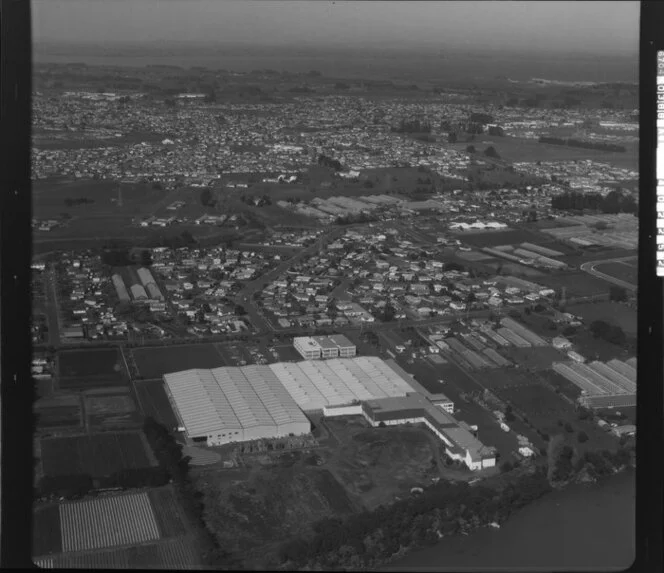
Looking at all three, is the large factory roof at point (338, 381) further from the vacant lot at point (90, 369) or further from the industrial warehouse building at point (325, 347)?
the vacant lot at point (90, 369)

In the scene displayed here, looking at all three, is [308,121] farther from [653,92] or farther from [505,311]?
[653,92]

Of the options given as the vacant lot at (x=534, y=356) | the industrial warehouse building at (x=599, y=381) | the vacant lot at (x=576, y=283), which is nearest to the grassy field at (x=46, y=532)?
the industrial warehouse building at (x=599, y=381)

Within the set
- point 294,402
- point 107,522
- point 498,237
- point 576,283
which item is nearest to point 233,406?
point 294,402

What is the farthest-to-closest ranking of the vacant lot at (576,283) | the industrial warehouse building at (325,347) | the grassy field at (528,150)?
the grassy field at (528,150)
the vacant lot at (576,283)
the industrial warehouse building at (325,347)

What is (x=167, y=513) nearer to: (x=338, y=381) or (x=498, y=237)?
(x=338, y=381)

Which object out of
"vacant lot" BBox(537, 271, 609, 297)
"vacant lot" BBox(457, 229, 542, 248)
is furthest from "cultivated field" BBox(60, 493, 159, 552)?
"vacant lot" BBox(457, 229, 542, 248)

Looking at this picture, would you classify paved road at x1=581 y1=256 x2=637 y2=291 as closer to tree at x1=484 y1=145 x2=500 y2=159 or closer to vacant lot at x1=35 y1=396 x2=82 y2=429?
tree at x1=484 y1=145 x2=500 y2=159

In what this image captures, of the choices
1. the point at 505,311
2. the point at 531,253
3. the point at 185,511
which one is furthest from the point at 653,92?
the point at 531,253
